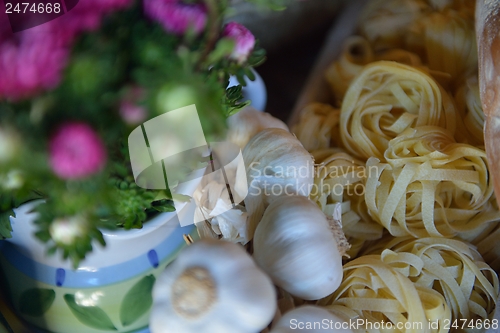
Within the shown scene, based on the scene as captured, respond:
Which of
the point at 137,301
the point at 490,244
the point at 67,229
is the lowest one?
the point at 490,244

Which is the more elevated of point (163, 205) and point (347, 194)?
point (163, 205)

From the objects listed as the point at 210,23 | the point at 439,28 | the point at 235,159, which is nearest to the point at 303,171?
the point at 235,159

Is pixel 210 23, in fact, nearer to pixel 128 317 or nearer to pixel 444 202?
pixel 128 317

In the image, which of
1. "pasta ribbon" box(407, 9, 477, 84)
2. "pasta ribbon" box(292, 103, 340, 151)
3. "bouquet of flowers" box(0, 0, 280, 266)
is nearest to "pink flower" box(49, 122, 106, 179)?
"bouquet of flowers" box(0, 0, 280, 266)

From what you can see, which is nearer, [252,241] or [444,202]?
[252,241]

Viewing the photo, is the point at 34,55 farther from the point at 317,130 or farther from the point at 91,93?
the point at 317,130

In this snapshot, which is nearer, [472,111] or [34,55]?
[34,55]

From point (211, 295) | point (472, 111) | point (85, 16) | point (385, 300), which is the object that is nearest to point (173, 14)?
point (85, 16)
